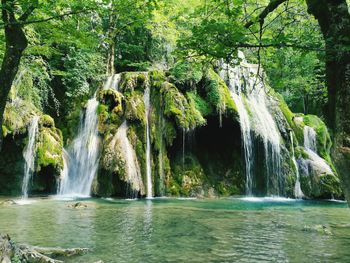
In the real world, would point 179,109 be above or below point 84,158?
above

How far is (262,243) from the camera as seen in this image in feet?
25.8

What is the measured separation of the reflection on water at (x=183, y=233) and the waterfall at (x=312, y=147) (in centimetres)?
813

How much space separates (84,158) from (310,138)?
12.8m

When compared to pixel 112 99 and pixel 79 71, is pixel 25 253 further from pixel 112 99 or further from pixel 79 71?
pixel 79 71

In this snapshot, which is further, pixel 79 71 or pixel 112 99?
pixel 79 71

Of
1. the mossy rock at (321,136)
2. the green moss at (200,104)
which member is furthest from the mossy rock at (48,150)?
the mossy rock at (321,136)

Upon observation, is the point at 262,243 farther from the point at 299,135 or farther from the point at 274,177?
the point at 299,135

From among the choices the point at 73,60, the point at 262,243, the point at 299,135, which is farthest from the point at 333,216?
the point at 73,60

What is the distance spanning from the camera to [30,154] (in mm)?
17438

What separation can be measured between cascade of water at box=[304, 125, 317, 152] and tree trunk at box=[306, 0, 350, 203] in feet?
65.2

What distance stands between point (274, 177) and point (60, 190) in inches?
412

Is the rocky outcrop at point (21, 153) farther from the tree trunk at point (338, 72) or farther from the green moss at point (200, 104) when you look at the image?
the tree trunk at point (338, 72)

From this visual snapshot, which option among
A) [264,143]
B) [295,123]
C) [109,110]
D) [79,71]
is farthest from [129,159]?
[295,123]

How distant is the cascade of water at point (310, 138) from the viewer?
73.9 ft
